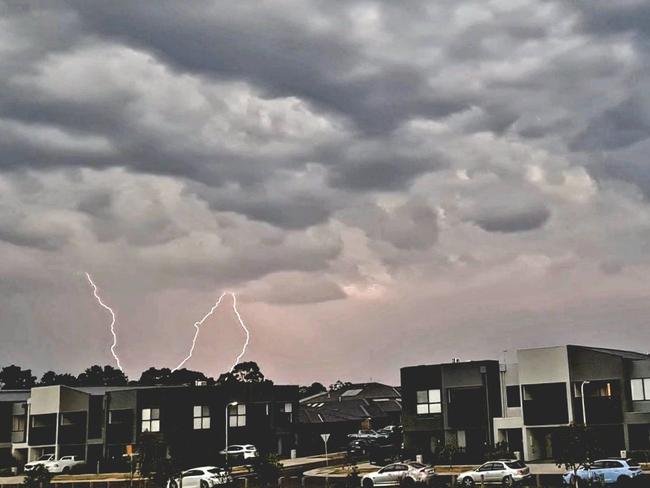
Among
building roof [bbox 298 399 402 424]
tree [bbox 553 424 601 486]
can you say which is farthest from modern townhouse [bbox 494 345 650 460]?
building roof [bbox 298 399 402 424]

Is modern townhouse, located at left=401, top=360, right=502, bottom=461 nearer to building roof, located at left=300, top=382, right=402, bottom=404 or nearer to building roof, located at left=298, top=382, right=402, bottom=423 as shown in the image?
building roof, located at left=298, top=382, right=402, bottom=423

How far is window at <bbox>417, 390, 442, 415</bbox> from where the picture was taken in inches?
2805

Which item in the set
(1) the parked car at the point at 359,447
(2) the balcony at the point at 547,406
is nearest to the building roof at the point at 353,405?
(1) the parked car at the point at 359,447

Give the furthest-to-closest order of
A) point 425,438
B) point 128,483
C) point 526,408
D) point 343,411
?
1. point 343,411
2. point 425,438
3. point 526,408
4. point 128,483

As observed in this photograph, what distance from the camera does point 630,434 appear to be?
62.1 meters

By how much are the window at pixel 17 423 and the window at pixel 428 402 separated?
4120 centimetres

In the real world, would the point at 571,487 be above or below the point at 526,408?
below

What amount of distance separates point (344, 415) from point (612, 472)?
55.7 m

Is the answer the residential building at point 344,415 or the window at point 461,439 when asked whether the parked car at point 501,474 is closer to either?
the window at point 461,439

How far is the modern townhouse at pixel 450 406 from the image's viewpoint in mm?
68812

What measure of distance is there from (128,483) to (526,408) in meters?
29.8

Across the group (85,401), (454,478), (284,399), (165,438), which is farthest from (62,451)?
(454,478)

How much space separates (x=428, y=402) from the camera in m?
71.6

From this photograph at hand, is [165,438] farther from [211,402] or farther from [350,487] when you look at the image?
[350,487]
